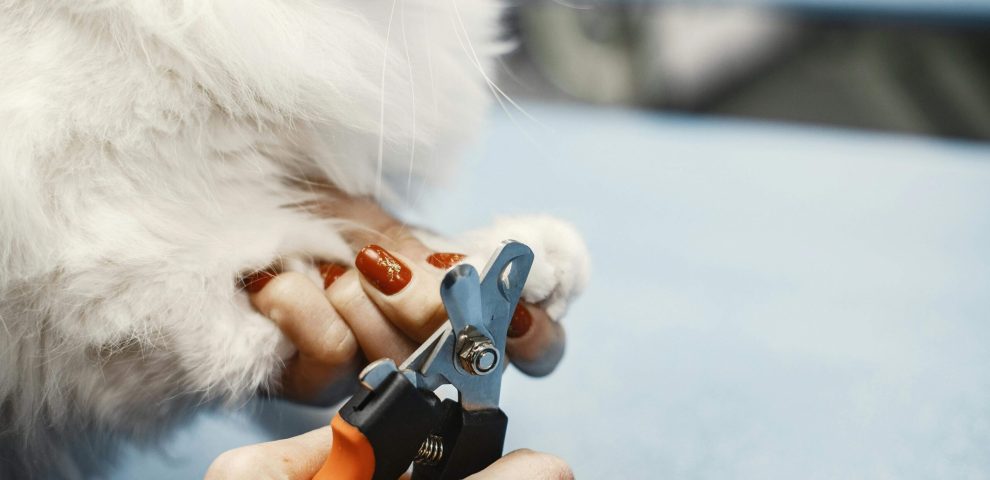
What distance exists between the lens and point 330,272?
0.39m

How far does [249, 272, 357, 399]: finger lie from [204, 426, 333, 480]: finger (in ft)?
0.16

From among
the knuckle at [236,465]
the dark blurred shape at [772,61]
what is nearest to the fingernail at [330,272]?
the knuckle at [236,465]

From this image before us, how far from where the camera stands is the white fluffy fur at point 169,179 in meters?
0.33

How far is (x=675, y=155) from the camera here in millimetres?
1135

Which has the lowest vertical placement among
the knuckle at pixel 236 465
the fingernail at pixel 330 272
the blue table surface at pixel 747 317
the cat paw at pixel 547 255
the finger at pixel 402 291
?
the knuckle at pixel 236 465

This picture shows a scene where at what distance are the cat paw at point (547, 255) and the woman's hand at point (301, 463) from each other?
79 millimetres

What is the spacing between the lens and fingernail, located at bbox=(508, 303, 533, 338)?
→ 375mm

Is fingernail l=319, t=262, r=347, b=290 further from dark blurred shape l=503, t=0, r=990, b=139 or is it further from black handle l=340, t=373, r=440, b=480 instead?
dark blurred shape l=503, t=0, r=990, b=139

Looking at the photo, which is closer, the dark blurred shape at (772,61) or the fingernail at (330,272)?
the fingernail at (330,272)

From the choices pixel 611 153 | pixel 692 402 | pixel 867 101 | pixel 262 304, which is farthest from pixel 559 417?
pixel 867 101

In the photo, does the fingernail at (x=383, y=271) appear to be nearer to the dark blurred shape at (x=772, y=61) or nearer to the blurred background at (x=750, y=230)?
the blurred background at (x=750, y=230)

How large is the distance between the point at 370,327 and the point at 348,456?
9cm

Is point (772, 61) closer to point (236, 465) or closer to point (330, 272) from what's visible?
point (330, 272)

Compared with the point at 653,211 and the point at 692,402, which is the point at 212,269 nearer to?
the point at 692,402
